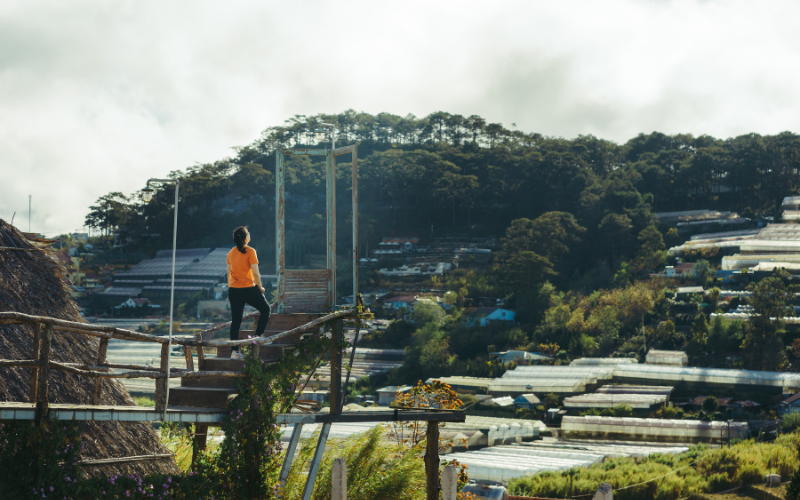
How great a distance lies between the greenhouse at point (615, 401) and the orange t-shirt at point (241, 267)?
1107 inches

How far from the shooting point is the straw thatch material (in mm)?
5508

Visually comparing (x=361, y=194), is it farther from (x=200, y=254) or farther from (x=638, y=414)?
(x=638, y=414)

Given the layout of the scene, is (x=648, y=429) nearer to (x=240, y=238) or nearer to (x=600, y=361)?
(x=600, y=361)

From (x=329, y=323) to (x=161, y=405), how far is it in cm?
151

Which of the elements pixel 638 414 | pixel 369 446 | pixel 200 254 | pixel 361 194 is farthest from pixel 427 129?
pixel 369 446

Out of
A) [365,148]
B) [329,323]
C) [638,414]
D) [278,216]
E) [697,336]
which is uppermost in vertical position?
[365,148]

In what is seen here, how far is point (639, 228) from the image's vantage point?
54969mm

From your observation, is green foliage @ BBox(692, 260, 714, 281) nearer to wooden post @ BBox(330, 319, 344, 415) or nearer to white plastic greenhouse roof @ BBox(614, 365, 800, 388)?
white plastic greenhouse roof @ BBox(614, 365, 800, 388)

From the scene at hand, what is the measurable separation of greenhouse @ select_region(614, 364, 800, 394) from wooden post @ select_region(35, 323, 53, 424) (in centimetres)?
3240

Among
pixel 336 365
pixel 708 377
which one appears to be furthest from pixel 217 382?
pixel 708 377

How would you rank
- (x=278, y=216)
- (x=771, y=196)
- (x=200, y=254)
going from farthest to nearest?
(x=200, y=254)
(x=771, y=196)
(x=278, y=216)

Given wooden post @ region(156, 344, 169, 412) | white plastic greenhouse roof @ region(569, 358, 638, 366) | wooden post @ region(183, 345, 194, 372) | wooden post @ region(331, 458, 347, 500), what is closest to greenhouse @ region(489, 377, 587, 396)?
white plastic greenhouse roof @ region(569, 358, 638, 366)

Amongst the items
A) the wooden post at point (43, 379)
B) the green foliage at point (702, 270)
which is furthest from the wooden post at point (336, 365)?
the green foliage at point (702, 270)

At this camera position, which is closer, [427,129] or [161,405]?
[161,405]
